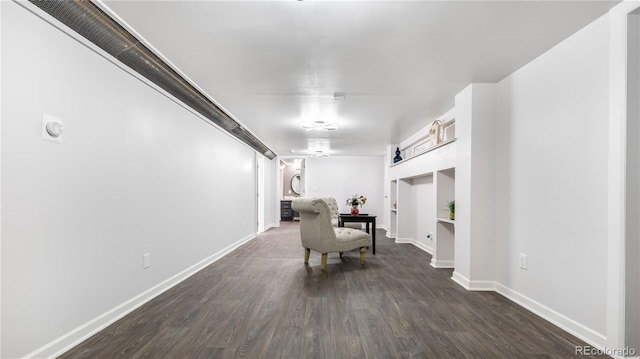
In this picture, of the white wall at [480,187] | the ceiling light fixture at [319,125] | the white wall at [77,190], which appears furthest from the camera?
the ceiling light fixture at [319,125]

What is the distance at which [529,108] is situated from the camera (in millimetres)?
2568

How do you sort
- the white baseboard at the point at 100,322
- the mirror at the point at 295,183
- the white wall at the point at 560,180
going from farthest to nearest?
the mirror at the point at 295,183 < the white wall at the point at 560,180 < the white baseboard at the point at 100,322

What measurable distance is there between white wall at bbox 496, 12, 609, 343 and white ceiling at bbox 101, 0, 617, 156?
241 millimetres

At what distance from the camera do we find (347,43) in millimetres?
2199

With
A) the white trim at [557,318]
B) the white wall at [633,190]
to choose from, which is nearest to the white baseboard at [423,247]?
the white trim at [557,318]

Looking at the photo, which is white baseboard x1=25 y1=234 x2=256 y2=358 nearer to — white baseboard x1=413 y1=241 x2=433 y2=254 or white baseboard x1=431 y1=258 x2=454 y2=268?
white baseboard x1=431 y1=258 x2=454 y2=268

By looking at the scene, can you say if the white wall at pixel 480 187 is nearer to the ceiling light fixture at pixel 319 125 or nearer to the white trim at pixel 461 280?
the white trim at pixel 461 280

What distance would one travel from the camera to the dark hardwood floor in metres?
1.82

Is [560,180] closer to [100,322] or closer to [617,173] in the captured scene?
[617,173]

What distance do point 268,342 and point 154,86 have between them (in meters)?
2.53

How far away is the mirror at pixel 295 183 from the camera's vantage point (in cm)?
1134

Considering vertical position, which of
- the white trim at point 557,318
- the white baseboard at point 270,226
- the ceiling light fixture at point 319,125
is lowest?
the white baseboard at point 270,226

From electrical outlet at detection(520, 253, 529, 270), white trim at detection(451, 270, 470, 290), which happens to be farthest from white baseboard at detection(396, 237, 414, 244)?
electrical outlet at detection(520, 253, 529, 270)

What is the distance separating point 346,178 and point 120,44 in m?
7.26
